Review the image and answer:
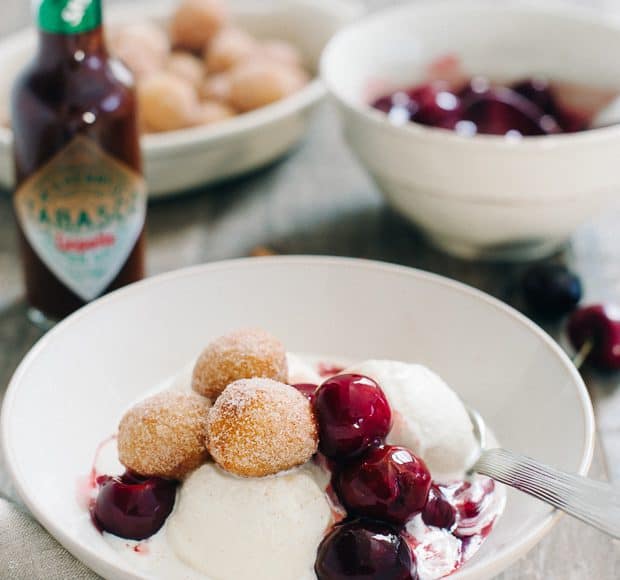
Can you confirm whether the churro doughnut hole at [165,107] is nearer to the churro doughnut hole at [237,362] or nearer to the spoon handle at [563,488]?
the churro doughnut hole at [237,362]

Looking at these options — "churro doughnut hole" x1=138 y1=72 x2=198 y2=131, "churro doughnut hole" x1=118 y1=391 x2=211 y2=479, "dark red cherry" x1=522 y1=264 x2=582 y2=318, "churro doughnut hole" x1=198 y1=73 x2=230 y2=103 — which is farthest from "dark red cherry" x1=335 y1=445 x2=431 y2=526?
"churro doughnut hole" x1=198 y1=73 x2=230 y2=103

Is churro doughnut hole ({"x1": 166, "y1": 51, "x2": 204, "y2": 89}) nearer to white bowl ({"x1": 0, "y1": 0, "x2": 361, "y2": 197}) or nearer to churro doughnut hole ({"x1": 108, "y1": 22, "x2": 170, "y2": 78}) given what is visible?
churro doughnut hole ({"x1": 108, "y1": 22, "x2": 170, "y2": 78})

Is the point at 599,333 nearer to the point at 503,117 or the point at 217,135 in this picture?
the point at 503,117

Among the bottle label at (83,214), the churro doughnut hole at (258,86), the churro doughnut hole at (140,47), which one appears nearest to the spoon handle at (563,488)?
the bottle label at (83,214)

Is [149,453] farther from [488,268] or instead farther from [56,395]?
[488,268]

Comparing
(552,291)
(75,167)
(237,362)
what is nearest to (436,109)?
(552,291)

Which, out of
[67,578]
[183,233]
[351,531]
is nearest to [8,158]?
[183,233]
